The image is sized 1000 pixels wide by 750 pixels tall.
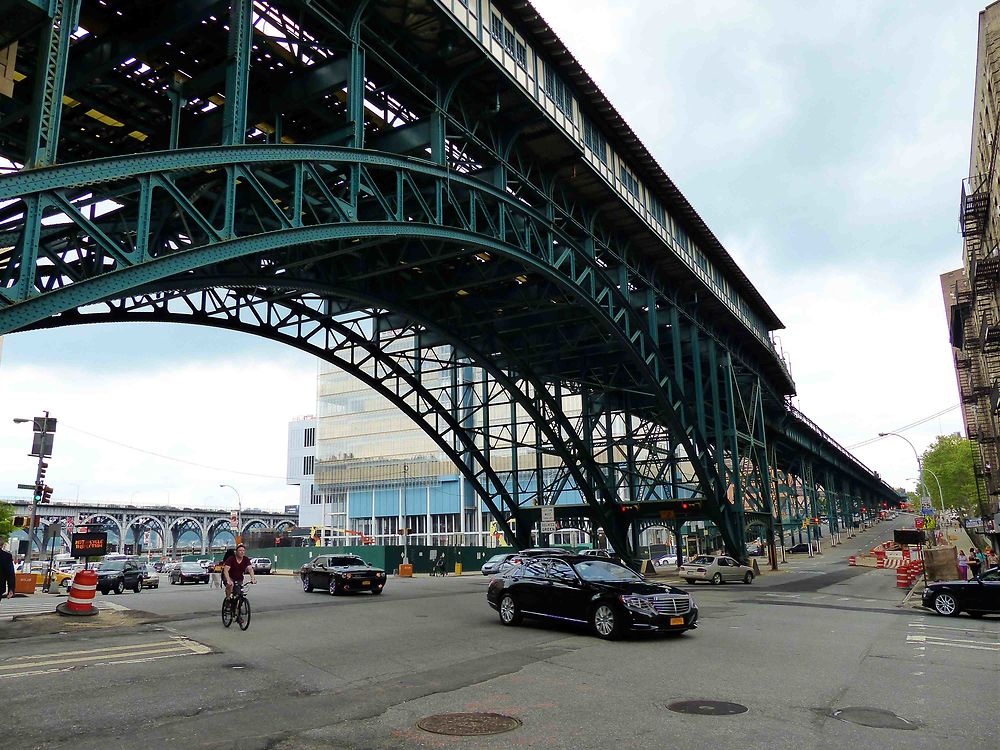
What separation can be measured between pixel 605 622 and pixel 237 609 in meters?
7.38

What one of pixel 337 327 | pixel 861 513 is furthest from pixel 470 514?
pixel 861 513

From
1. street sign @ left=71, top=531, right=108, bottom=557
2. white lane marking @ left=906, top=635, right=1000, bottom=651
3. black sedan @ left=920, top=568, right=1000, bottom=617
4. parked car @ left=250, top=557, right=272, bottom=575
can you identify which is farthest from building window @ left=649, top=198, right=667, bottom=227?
parked car @ left=250, top=557, right=272, bottom=575

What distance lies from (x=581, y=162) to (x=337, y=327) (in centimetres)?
1108

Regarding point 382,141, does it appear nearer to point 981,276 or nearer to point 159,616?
point 159,616

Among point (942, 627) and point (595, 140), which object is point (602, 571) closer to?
point (942, 627)

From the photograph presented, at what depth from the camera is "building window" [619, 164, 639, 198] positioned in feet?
101

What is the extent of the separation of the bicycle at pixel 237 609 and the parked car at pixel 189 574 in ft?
93.1

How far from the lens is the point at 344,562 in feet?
90.8

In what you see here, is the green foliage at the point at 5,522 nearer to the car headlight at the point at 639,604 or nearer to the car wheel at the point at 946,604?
the car headlight at the point at 639,604

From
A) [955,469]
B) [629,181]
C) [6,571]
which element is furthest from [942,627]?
[955,469]

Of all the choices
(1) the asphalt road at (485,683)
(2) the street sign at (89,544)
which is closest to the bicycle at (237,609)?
(1) the asphalt road at (485,683)

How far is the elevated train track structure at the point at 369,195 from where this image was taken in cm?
1175

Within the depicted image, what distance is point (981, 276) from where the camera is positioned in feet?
122

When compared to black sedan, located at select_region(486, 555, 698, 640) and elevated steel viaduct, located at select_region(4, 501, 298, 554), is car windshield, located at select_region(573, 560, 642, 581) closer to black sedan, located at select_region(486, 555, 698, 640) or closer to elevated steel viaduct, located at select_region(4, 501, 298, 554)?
black sedan, located at select_region(486, 555, 698, 640)
